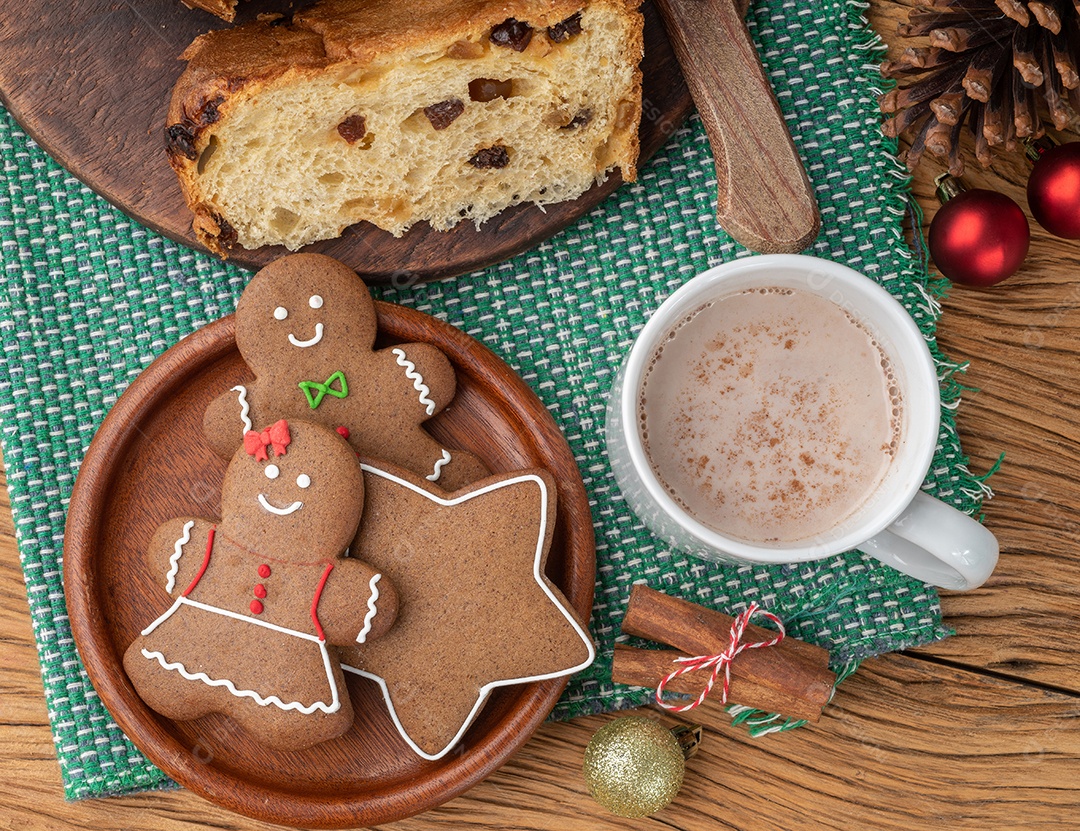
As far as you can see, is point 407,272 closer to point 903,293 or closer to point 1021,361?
point 903,293

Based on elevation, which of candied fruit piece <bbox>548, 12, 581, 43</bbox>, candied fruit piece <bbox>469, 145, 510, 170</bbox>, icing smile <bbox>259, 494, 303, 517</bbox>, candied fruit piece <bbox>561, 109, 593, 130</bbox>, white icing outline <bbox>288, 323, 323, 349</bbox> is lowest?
icing smile <bbox>259, 494, 303, 517</bbox>

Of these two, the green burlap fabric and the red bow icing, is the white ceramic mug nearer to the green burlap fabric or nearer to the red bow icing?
the green burlap fabric

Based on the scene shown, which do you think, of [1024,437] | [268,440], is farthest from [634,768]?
[1024,437]

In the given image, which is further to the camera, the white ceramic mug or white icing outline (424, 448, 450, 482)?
white icing outline (424, 448, 450, 482)

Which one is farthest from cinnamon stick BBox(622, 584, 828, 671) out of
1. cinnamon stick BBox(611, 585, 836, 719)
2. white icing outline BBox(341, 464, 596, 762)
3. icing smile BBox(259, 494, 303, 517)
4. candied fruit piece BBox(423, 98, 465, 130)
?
candied fruit piece BBox(423, 98, 465, 130)

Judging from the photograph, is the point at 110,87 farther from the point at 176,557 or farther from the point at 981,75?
the point at 981,75

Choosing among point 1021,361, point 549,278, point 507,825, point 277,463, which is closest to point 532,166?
point 549,278

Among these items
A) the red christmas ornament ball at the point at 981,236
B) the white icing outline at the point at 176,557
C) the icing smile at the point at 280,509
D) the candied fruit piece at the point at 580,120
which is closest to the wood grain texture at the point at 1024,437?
the red christmas ornament ball at the point at 981,236
